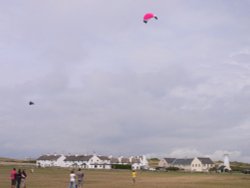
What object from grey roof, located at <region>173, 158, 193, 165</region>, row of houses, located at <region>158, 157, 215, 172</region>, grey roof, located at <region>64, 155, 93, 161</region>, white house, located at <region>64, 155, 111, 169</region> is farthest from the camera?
grey roof, located at <region>64, 155, 93, 161</region>

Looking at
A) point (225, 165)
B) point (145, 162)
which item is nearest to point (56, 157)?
point (145, 162)

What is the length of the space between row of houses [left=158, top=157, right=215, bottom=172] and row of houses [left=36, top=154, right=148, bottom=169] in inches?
373

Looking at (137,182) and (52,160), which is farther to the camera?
(52,160)

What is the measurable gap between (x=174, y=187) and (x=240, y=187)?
790 centimetres

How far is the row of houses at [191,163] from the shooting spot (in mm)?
170000

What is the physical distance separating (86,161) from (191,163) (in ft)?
138

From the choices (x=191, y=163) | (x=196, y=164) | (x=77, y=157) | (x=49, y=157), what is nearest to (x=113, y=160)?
(x=77, y=157)

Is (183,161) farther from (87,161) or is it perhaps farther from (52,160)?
(52,160)

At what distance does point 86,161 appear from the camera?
18225 cm

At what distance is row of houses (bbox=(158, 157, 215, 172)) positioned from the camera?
558 feet

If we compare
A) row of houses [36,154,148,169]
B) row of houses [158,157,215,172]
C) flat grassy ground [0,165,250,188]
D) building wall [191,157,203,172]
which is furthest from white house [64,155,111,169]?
flat grassy ground [0,165,250,188]

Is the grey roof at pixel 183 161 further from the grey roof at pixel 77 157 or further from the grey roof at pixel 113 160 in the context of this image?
the grey roof at pixel 77 157

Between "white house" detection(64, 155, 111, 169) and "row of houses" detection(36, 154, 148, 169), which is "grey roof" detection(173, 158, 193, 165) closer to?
"row of houses" detection(36, 154, 148, 169)

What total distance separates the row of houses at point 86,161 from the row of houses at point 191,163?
9.48m
